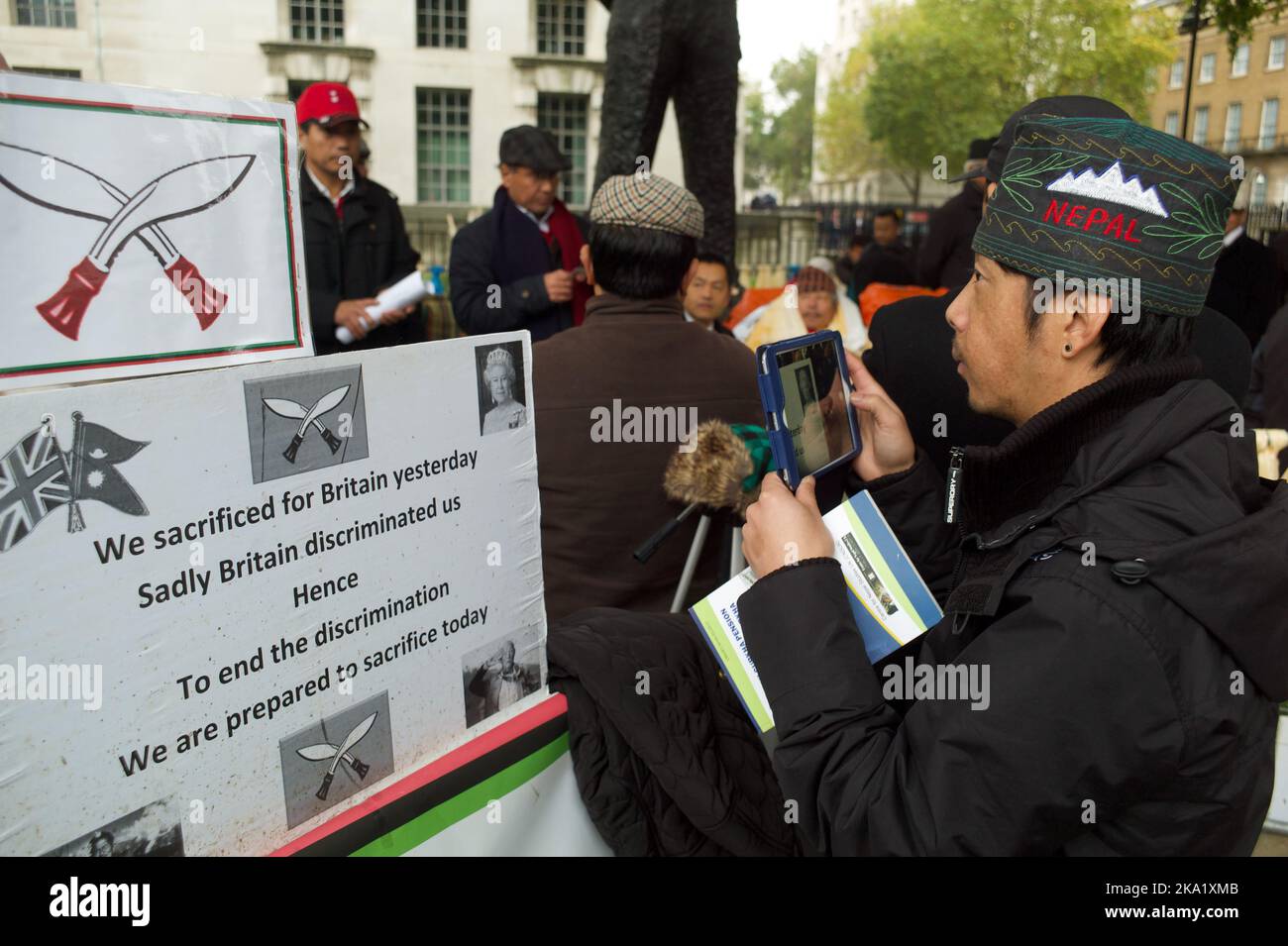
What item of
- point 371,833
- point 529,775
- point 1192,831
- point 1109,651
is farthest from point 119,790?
point 1192,831

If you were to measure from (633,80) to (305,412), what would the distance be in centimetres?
441

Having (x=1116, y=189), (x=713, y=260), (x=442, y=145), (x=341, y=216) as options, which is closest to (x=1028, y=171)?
(x=1116, y=189)

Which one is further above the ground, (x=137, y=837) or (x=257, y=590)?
(x=257, y=590)

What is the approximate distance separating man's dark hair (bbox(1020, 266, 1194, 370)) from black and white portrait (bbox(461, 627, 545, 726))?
3.34 feet

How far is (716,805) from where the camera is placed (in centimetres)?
173

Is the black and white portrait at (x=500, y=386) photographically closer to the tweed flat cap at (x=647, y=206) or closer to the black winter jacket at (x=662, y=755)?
the black winter jacket at (x=662, y=755)

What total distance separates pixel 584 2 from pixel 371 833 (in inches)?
1103

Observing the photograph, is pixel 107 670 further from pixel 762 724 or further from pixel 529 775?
pixel 762 724

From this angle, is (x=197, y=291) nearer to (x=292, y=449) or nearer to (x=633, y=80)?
(x=292, y=449)

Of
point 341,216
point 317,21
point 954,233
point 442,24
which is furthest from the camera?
point 442,24

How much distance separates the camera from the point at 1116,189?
1.47 m

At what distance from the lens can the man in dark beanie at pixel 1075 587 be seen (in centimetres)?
129

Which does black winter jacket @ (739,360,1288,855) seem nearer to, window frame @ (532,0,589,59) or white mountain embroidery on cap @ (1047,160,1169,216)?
white mountain embroidery on cap @ (1047,160,1169,216)

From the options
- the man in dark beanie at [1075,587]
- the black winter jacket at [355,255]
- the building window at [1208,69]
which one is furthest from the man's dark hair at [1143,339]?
the building window at [1208,69]
